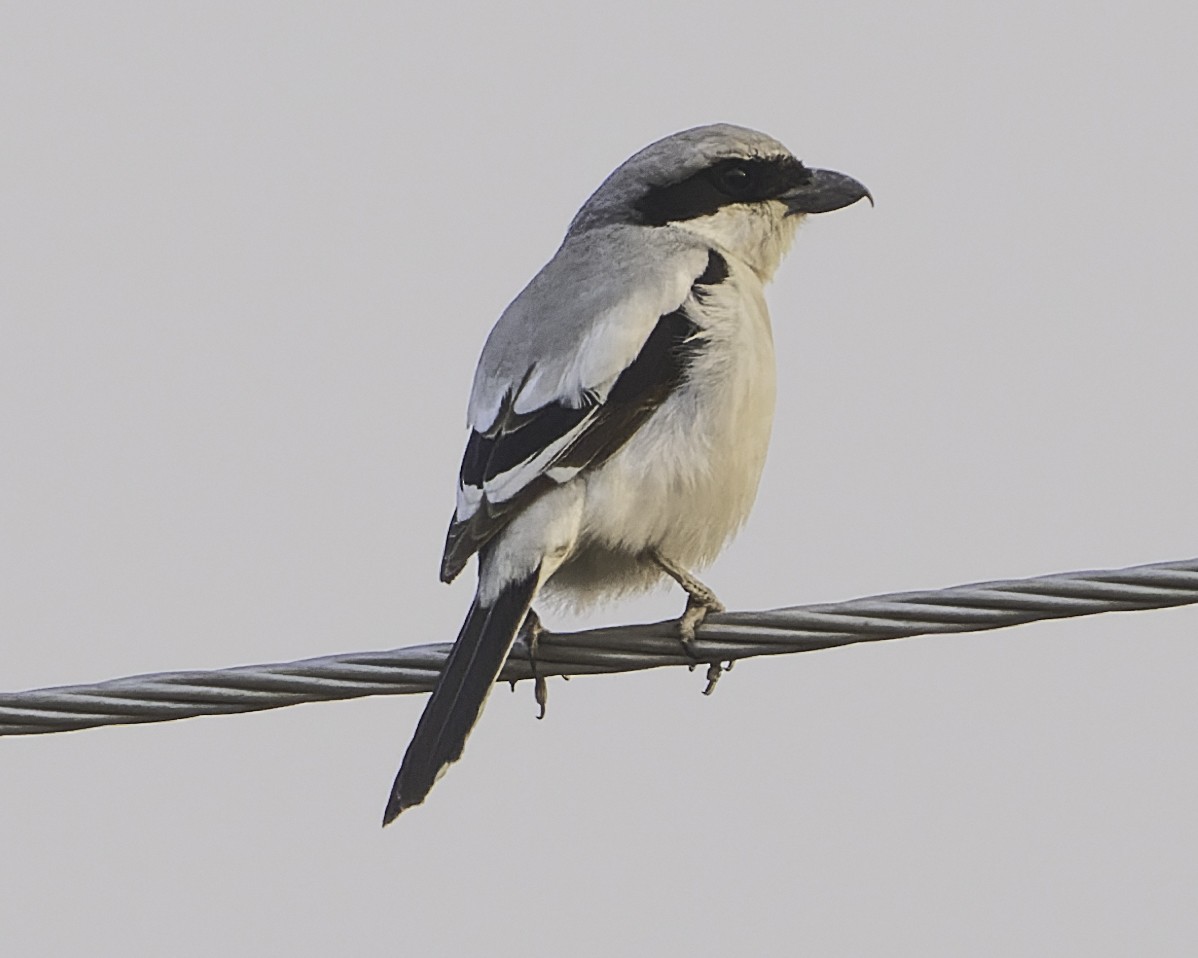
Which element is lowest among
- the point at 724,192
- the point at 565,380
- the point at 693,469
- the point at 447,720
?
the point at 447,720

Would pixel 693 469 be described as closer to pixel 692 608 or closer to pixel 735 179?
pixel 692 608

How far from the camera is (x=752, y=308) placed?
490cm

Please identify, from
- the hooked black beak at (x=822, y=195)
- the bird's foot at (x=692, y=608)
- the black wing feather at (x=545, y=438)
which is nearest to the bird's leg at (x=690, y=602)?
the bird's foot at (x=692, y=608)

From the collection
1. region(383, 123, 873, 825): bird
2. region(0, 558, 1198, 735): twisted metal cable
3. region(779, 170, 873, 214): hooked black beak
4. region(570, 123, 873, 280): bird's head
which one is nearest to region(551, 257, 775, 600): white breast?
region(383, 123, 873, 825): bird

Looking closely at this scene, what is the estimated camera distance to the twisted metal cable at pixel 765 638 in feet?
10.5

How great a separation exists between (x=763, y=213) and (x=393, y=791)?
220 centimetres

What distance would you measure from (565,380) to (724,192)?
48.7 inches

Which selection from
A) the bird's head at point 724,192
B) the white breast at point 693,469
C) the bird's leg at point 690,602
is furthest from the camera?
the bird's head at point 724,192

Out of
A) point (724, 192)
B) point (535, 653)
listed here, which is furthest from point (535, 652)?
point (724, 192)

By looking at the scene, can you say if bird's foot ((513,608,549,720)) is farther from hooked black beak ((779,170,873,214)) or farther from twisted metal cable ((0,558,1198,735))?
hooked black beak ((779,170,873,214))

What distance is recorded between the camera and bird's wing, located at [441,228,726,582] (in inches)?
166

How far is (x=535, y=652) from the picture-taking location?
4.05 metres

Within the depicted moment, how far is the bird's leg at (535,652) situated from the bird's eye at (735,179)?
1653 mm

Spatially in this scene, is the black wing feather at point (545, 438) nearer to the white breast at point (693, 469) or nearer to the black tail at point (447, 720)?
the white breast at point (693, 469)
